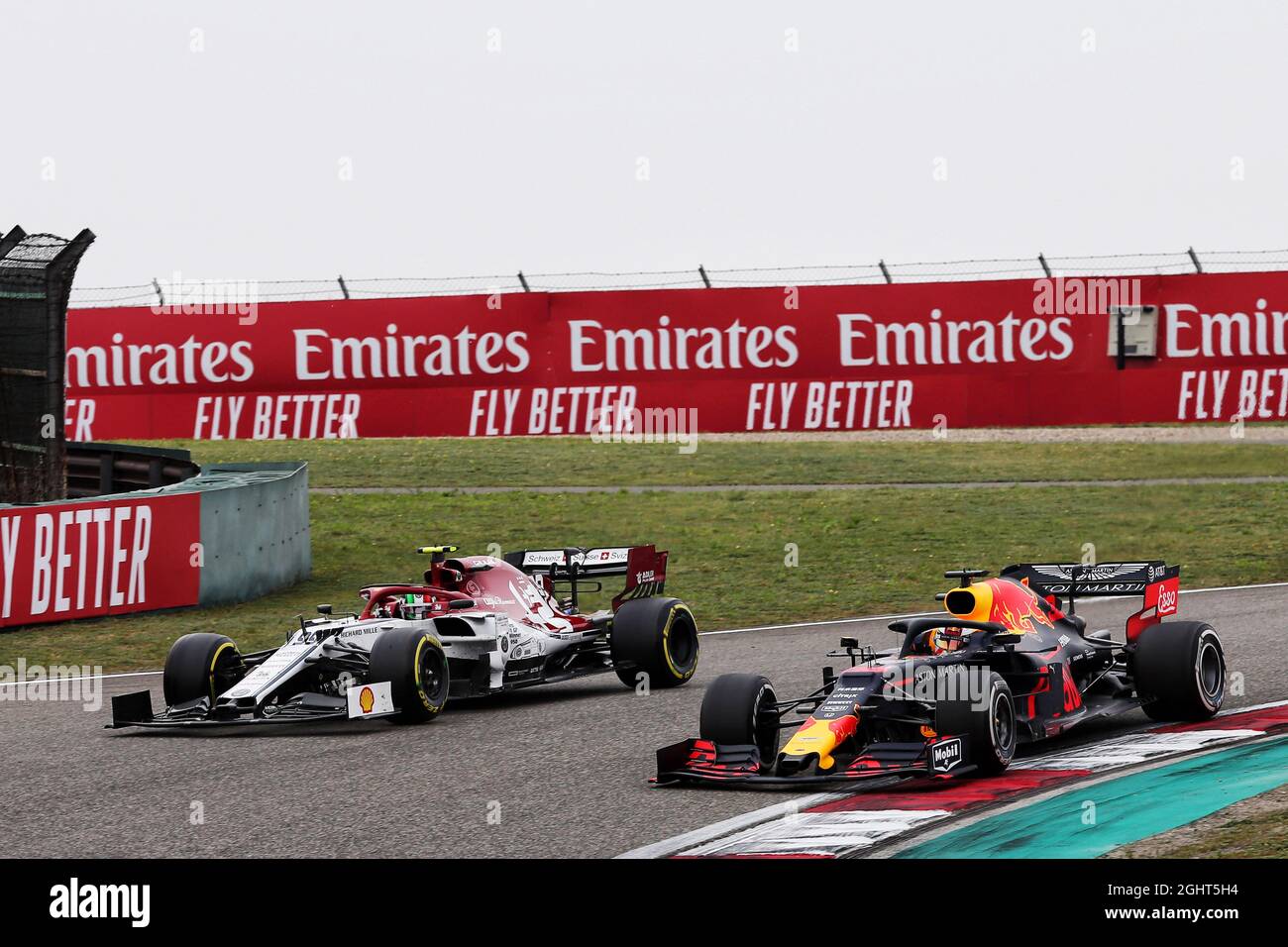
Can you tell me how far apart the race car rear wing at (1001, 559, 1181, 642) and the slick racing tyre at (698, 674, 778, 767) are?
251 centimetres

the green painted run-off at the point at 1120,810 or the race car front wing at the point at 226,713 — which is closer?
the green painted run-off at the point at 1120,810

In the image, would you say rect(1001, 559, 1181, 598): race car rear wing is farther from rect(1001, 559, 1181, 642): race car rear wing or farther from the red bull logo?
the red bull logo

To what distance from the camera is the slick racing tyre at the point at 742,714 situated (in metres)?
9.72

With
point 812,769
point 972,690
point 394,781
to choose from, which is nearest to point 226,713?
point 394,781

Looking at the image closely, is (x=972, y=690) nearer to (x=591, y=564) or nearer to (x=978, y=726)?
(x=978, y=726)

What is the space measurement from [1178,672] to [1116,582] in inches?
44.0

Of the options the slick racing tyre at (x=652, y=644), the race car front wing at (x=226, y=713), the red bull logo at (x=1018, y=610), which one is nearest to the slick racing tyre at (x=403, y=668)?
the race car front wing at (x=226, y=713)

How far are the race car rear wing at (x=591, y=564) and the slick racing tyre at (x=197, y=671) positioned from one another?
115 inches

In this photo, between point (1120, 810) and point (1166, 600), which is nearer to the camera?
point (1120, 810)

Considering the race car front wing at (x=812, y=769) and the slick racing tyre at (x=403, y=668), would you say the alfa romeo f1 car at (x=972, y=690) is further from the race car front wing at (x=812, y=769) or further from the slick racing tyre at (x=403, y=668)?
the slick racing tyre at (x=403, y=668)

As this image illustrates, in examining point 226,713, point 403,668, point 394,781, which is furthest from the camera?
point 403,668

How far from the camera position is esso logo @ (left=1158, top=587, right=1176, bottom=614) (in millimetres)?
11992

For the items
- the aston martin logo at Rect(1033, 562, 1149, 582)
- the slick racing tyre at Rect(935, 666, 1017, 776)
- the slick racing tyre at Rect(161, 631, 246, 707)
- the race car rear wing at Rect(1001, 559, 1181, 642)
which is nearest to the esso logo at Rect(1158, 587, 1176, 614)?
the race car rear wing at Rect(1001, 559, 1181, 642)

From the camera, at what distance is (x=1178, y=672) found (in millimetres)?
10906
